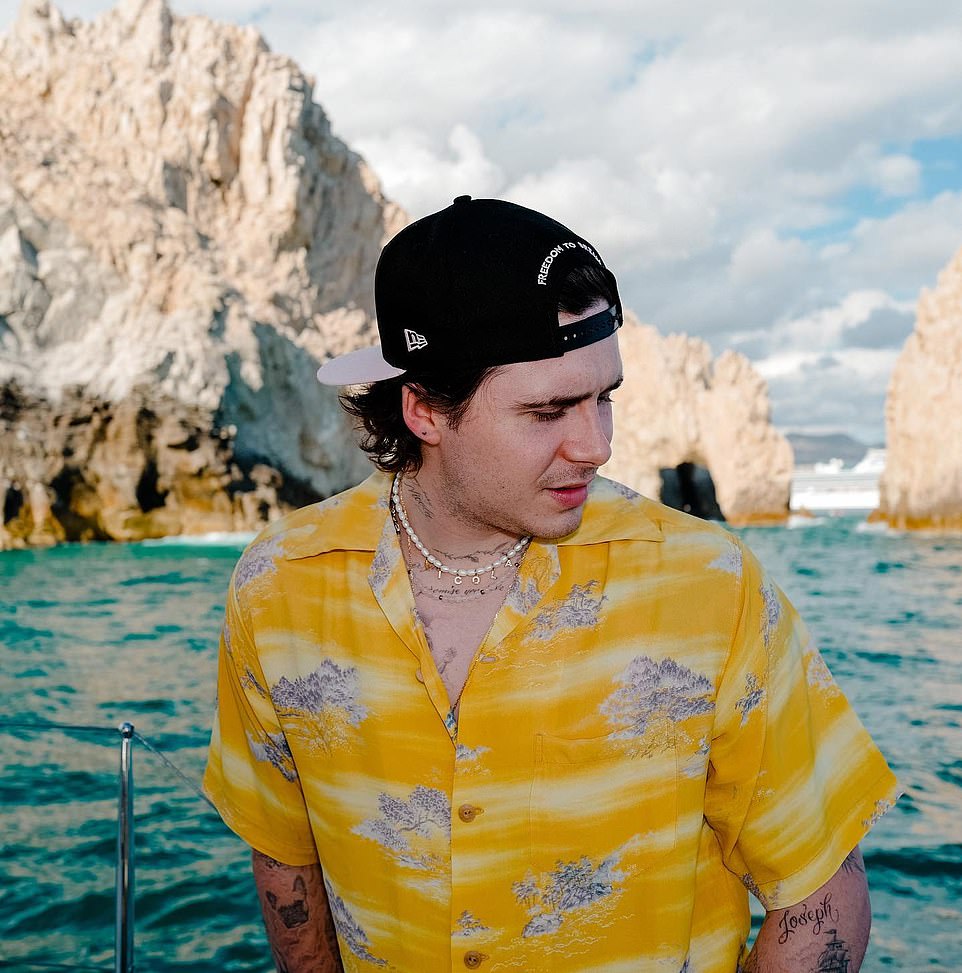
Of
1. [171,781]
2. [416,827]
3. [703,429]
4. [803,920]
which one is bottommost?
[171,781]

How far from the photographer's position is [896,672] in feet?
34.0

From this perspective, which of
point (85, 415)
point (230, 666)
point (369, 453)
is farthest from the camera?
point (85, 415)

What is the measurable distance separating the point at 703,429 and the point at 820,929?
63008mm

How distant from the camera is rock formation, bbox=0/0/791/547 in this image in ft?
111

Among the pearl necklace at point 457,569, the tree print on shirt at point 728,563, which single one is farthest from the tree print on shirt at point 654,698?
the pearl necklace at point 457,569

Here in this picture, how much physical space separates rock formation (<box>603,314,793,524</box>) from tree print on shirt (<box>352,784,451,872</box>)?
55.0m

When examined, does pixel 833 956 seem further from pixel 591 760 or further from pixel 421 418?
pixel 421 418

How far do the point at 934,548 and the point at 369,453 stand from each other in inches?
1288

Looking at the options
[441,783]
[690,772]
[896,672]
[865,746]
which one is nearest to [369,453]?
[441,783]

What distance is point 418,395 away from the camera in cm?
145

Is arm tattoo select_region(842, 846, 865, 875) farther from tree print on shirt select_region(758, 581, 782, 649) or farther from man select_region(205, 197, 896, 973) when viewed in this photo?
tree print on shirt select_region(758, 581, 782, 649)

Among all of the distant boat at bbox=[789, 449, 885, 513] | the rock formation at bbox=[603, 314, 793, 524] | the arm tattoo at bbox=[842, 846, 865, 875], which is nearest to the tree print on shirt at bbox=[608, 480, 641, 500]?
the arm tattoo at bbox=[842, 846, 865, 875]

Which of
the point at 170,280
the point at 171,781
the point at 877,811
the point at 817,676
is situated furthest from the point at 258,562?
the point at 170,280

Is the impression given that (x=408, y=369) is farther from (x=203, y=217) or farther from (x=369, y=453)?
(x=203, y=217)
